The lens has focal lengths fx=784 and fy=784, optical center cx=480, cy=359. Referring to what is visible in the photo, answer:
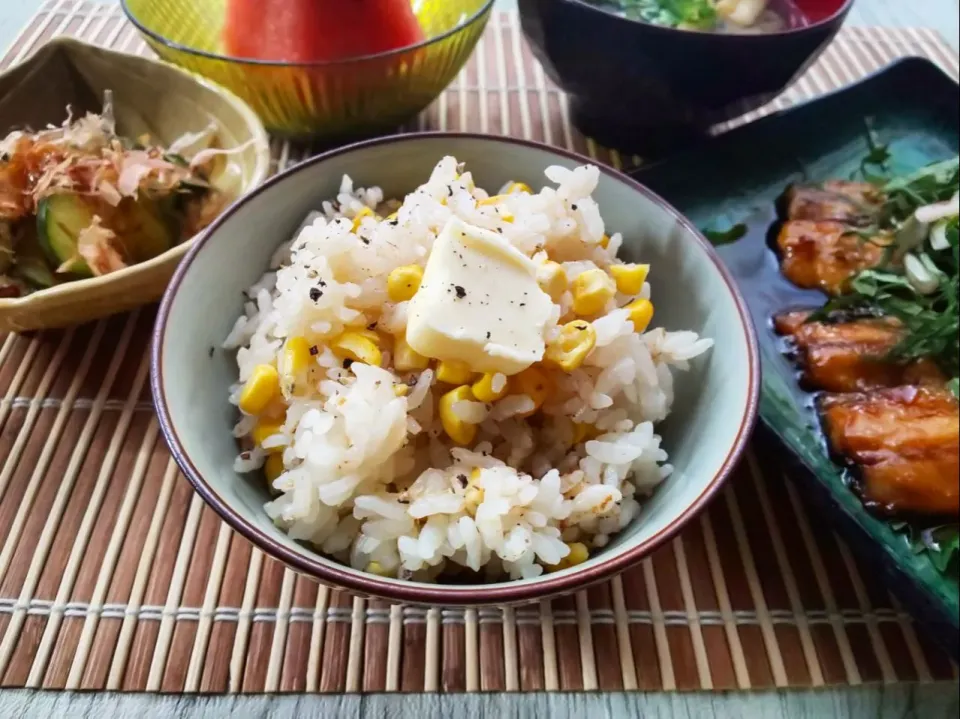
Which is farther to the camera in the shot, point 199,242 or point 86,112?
point 86,112

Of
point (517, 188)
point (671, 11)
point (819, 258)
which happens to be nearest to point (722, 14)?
point (671, 11)

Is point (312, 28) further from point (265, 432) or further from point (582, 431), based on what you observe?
point (582, 431)

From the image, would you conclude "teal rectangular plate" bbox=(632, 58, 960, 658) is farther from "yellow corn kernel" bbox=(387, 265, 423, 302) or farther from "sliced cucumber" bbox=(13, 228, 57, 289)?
"sliced cucumber" bbox=(13, 228, 57, 289)

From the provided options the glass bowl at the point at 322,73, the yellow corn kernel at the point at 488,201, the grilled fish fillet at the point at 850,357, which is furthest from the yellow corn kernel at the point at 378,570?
the glass bowl at the point at 322,73

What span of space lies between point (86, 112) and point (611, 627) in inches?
55.5

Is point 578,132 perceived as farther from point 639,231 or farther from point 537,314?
point 537,314

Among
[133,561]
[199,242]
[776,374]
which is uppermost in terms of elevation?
[199,242]

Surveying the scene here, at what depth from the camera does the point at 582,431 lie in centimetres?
105

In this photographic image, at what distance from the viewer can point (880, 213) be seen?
5.43ft

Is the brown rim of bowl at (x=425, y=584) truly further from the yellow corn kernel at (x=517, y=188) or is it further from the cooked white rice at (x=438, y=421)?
the yellow corn kernel at (x=517, y=188)

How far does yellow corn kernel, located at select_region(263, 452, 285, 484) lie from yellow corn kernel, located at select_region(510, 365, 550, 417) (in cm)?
32

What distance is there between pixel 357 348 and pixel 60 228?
0.63 m

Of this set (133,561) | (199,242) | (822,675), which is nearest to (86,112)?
(199,242)

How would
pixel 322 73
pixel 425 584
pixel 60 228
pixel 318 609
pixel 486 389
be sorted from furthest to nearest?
1. pixel 322 73
2. pixel 60 228
3. pixel 318 609
4. pixel 486 389
5. pixel 425 584
